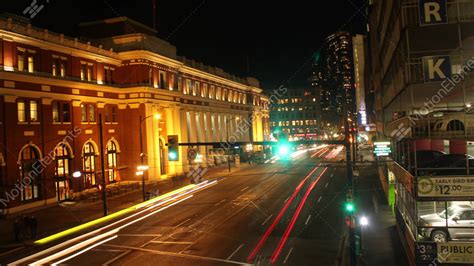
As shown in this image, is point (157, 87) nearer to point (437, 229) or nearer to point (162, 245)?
point (162, 245)

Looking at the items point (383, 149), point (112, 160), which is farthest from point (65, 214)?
point (383, 149)

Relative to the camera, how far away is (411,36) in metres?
18.5

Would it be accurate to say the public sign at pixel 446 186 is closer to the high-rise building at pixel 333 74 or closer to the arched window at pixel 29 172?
the arched window at pixel 29 172

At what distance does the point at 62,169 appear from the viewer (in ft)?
138

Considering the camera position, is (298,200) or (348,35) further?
(348,35)

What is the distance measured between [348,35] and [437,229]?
167 m

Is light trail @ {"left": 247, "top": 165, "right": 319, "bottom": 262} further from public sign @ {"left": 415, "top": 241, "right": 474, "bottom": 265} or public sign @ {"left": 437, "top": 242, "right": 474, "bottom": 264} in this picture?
public sign @ {"left": 437, "top": 242, "right": 474, "bottom": 264}

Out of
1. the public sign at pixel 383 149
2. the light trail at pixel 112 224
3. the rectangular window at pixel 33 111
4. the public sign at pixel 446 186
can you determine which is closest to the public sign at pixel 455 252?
the public sign at pixel 446 186

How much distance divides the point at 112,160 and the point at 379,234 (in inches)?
1426

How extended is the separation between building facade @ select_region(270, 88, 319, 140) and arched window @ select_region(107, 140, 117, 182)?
122m

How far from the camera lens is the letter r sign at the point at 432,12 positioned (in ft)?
54.5

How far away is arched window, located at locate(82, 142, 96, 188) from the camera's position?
45.2 meters

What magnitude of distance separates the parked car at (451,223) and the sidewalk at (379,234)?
9.08 feet

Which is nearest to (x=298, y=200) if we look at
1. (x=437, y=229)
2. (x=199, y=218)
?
(x=199, y=218)
